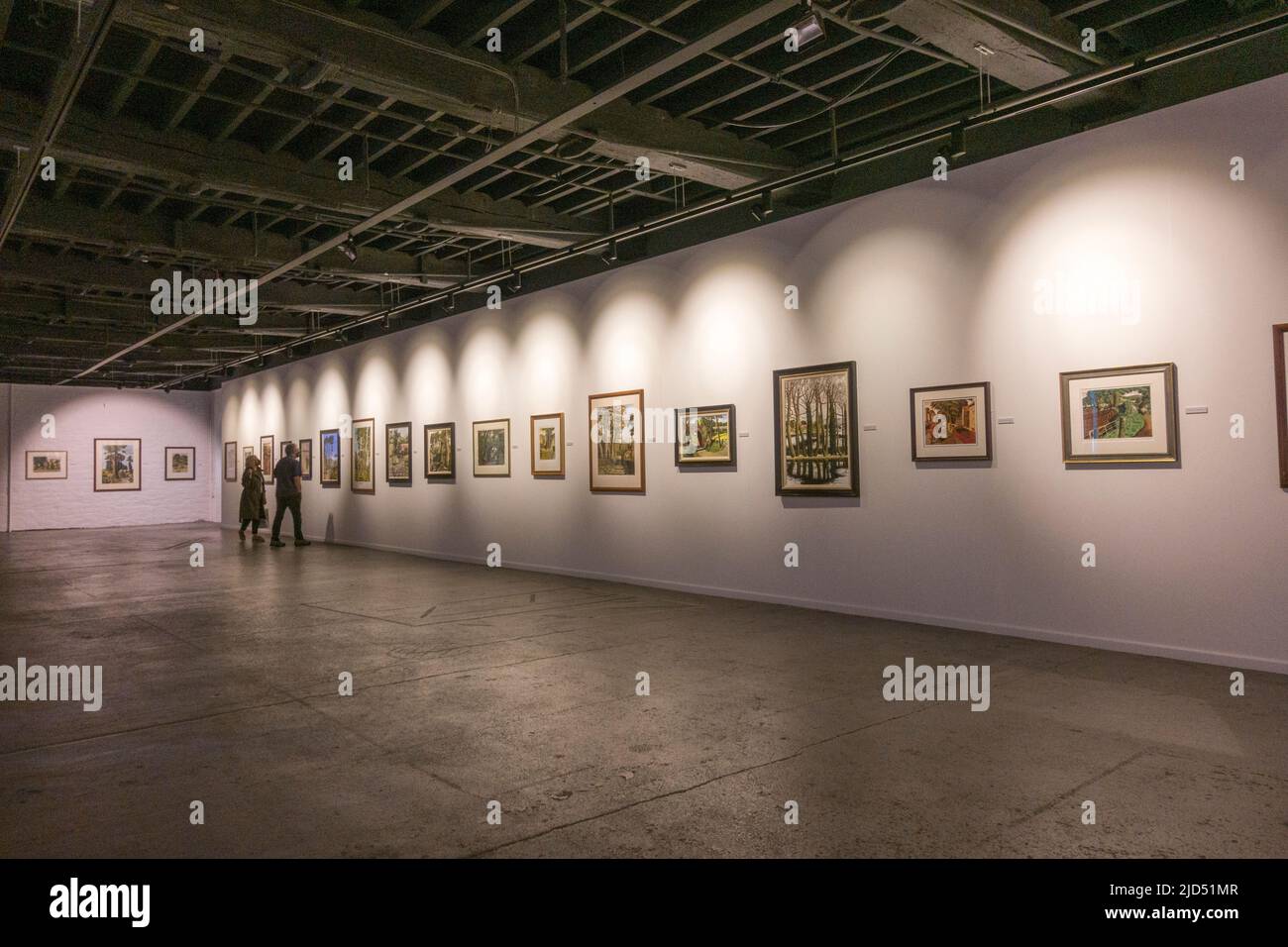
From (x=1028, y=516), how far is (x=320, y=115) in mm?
7592

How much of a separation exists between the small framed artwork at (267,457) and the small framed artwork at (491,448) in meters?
9.81

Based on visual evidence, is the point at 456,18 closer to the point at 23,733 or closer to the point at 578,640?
the point at 578,640

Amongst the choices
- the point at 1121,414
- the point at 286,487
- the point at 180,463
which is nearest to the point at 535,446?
the point at 286,487

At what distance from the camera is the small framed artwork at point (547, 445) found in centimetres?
1247

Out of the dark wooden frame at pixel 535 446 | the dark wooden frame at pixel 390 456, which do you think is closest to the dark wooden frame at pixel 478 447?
the dark wooden frame at pixel 535 446

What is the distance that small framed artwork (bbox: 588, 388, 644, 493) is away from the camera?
36.8 ft

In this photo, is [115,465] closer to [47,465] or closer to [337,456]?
[47,465]

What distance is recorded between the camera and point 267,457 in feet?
72.2

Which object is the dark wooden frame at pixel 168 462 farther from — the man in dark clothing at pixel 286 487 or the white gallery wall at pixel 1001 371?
the white gallery wall at pixel 1001 371

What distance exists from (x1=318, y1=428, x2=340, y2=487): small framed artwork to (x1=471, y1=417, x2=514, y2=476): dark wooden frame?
5.61 metres

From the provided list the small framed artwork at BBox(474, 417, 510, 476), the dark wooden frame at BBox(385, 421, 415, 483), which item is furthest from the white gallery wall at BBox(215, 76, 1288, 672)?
the dark wooden frame at BBox(385, 421, 415, 483)

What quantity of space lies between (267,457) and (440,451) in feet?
30.3

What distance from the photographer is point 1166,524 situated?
6.64 metres
